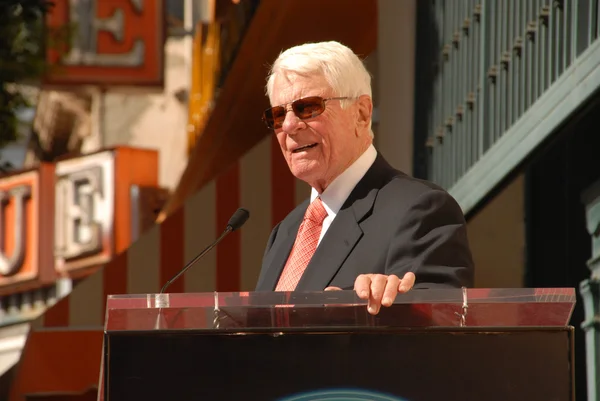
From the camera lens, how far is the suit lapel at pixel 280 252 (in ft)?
11.8

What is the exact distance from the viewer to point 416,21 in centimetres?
866

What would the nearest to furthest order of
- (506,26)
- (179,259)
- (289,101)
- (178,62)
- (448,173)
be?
1. (289,101)
2. (506,26)
3. (448,173)
4. (179,259)
5. (178,62)

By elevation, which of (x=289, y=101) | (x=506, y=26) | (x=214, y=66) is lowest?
(x=289, y=101)

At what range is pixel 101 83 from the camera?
744 inches

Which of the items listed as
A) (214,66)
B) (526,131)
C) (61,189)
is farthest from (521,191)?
(61,189)

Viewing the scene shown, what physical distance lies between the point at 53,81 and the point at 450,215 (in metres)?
15.3

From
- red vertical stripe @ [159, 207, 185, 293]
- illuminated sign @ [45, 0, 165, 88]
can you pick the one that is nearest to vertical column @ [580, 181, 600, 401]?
red vertical stripe @ [159, 207, 185, 293]

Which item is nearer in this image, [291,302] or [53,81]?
[291,302]

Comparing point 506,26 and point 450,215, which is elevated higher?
point 506,26

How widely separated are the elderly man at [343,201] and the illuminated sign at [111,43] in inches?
536

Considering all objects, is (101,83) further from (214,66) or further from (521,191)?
(521,191)

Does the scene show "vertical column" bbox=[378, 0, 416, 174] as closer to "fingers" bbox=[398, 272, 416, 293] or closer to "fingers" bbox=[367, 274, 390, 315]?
"fingers" bbox=[398, 272, 416, 293]

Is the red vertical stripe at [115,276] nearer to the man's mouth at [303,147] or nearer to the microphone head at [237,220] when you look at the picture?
the microphone head at [237,220]

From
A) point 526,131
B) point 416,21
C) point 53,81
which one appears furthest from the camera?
point 53,81
